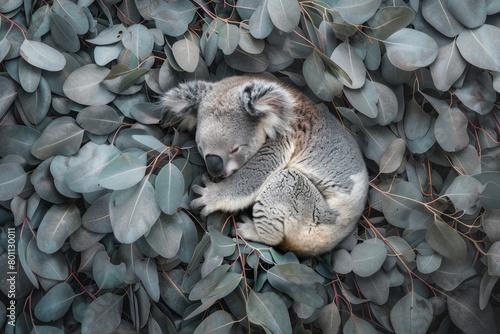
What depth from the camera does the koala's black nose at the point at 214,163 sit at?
2600mm

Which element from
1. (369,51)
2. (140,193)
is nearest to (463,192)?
(369,51)

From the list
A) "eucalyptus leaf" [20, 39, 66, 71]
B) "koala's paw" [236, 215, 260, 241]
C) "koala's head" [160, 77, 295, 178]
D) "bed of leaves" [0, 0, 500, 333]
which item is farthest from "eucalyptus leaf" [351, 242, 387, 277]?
"eucalyptus leaf" [20, 39, 66, 71]

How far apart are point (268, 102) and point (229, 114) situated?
229 mm

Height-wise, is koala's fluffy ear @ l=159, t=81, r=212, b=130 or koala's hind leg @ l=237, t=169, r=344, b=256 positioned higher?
koala's fluffy ear @ l=159, t=81, r=212, b=130

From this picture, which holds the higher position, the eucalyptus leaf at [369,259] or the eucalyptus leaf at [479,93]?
the eucalyptus leaf at [479,93]

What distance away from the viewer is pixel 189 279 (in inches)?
103

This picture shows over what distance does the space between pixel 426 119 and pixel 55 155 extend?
203 centimetres

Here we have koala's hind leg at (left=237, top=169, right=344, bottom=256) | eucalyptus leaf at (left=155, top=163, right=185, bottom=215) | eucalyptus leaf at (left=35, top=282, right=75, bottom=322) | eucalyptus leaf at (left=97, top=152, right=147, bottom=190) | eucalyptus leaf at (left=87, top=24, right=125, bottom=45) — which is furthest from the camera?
koala's hind leg at (left=237, top=169, right=344, bottom=256)

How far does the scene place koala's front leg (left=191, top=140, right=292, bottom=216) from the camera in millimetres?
2666

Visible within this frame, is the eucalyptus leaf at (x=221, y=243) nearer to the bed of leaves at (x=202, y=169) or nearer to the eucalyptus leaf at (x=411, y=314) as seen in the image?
the bed of leaves at (x=202, y=169)

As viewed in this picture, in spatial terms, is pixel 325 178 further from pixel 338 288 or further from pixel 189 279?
pixel 189 279

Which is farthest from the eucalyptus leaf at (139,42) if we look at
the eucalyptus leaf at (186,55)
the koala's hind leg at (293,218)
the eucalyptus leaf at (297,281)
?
the eucalyptus leaf at (297,281)

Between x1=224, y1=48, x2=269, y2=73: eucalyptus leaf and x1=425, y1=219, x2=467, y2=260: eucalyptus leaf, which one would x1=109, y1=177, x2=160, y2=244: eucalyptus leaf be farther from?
x1=425, y1=219, x2=467, y2=260: eucalyptus leaf

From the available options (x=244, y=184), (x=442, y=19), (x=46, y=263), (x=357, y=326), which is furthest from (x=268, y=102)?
(x=46, y=263)
